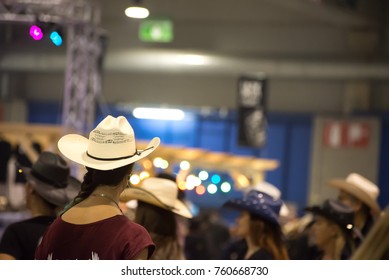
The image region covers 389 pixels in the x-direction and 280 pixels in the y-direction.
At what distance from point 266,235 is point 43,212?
0.93 metres

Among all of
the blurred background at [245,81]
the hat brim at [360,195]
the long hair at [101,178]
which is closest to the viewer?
the long hair at [101,178]

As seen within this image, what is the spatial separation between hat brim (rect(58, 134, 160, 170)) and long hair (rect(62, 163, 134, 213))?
0.02 m

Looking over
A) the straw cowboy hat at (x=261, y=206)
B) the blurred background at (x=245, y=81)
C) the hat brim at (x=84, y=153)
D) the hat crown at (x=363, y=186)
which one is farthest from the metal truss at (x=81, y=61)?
the hat brim at (x=84, y=153)

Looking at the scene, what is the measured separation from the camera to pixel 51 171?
3.23 meters

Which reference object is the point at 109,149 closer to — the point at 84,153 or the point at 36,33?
the point at 84,153

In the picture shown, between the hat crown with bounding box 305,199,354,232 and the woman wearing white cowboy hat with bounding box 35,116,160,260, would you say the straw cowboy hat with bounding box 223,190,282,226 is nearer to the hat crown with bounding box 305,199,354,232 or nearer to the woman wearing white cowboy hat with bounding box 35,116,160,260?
the hat crown with bounding box 305,199,354,232

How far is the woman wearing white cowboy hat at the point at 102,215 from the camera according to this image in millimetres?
2240

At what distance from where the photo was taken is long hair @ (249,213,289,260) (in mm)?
3494

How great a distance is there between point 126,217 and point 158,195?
0.98 meters

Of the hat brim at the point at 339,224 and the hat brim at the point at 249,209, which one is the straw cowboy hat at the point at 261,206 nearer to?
the hat brim at the point at 249,209

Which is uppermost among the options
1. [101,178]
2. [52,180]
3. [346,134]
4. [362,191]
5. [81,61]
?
[81,61]

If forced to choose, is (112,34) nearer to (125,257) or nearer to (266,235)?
(266,235)

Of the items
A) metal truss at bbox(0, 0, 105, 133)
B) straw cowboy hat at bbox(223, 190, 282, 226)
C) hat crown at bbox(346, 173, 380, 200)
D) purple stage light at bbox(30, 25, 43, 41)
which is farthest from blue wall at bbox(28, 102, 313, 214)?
straw cowboy hat at bbox(223, 190, 282, 226)
